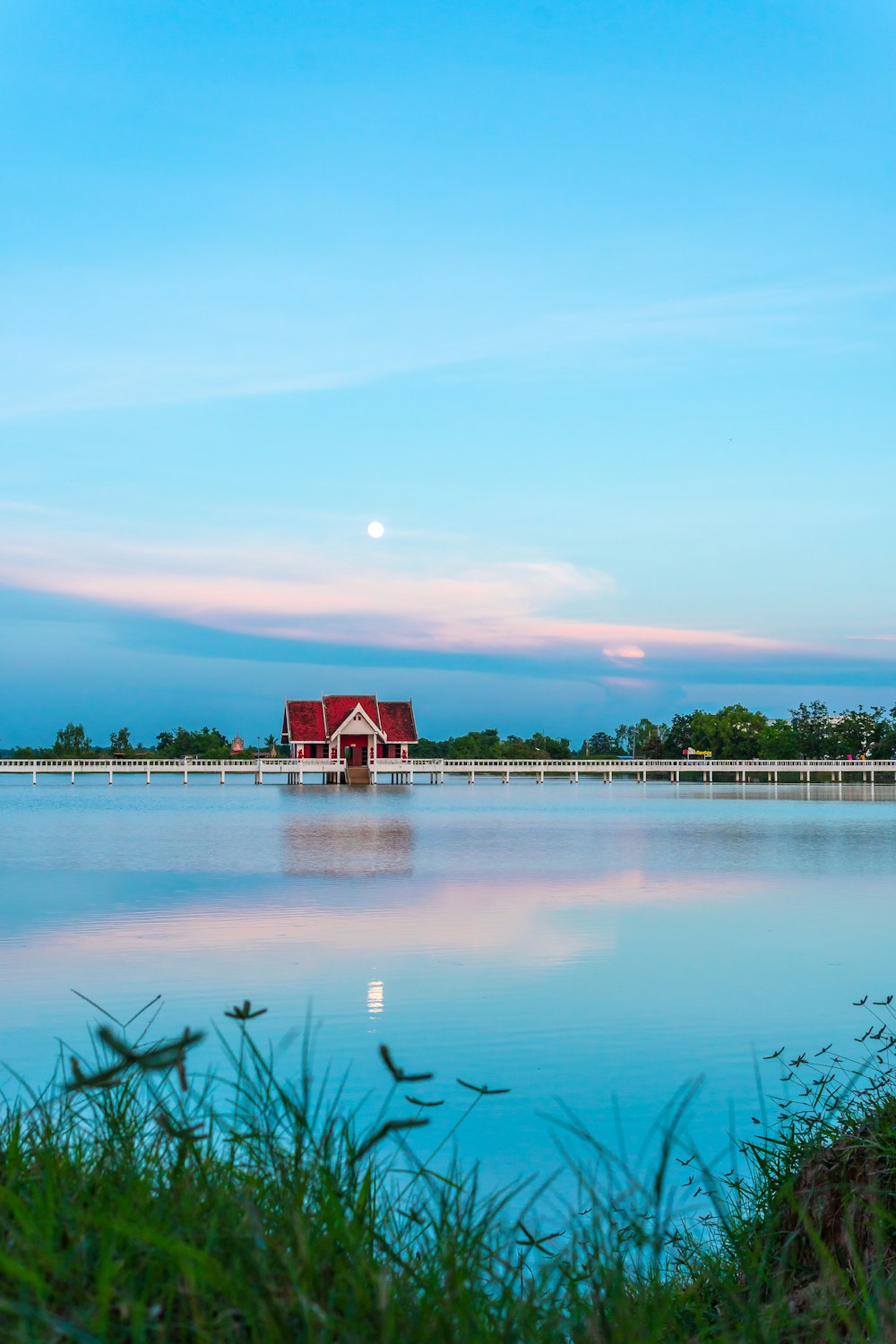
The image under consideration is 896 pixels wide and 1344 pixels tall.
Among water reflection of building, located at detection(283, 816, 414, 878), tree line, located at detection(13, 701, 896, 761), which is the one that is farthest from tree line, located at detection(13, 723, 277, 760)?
water reflection of building, located at detection(283, 816, 414, 878)

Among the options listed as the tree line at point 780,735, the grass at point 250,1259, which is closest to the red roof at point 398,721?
the tree line at point 780,735

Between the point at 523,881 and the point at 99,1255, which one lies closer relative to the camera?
the point at 99,1255

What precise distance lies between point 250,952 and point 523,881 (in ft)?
25.9

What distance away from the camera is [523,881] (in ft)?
62.5

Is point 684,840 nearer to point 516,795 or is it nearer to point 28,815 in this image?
point 28,815

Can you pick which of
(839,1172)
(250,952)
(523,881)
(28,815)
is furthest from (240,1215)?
(28,815)

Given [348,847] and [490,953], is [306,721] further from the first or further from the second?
[490,953]

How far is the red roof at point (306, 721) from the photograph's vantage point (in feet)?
235

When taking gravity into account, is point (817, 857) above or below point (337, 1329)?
below

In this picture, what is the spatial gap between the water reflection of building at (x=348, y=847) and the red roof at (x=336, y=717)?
33504 millimetres

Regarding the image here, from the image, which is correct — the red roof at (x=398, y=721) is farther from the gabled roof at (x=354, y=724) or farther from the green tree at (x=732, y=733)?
the green tree at (x=732, y=733)

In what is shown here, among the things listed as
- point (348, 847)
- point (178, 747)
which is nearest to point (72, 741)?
point (178, 747)

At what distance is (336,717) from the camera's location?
71062mm

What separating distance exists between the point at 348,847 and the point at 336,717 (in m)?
45.2
